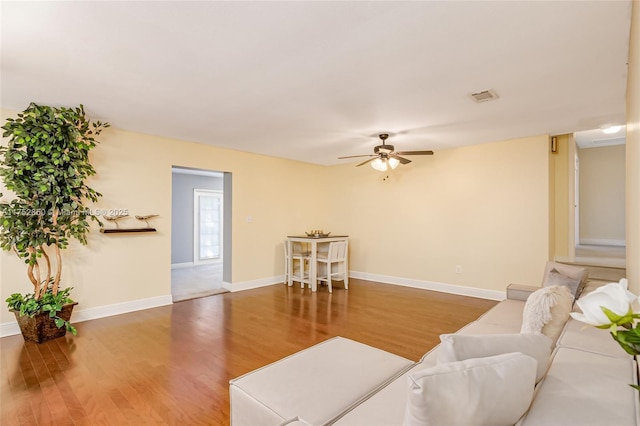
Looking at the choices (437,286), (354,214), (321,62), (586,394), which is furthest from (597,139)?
(586,394)

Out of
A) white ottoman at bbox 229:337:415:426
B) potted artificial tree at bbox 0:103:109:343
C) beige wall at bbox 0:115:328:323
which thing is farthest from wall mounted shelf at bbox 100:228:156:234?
white ottoman at bbox 229:337:415:426

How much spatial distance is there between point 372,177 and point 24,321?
5.30 m

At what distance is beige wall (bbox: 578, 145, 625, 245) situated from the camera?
711cm

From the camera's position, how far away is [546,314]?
1488 millimetres

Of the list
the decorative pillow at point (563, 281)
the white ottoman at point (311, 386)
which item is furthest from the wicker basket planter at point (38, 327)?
the decorative pillow at point (563, 281)

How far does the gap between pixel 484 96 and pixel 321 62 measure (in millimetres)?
1645

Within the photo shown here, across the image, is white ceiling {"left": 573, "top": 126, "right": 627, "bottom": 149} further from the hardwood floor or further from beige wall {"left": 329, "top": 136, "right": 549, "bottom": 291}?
the hardwood floor

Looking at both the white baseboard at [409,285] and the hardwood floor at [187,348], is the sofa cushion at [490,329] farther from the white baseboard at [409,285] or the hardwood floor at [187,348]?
the white baseboard at [409,285]

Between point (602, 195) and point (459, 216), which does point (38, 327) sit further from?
point (602, 195)

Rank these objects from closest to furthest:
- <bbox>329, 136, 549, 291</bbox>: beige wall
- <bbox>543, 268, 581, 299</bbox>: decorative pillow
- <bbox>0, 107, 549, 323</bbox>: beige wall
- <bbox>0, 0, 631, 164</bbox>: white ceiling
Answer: <bbox>0, 0, 631, 164</bbox>: white ceiling < <bbox>543, 268, 581, 299</bbox>: decorative pillow < <bbox>0, 107, 549, 323</bbox>: beige wall < <bbox>329, 136, 549, 291</bbox>: beige wall

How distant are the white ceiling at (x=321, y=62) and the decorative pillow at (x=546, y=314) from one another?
1.57m

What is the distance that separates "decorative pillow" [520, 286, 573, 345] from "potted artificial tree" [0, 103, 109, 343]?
3.91 m

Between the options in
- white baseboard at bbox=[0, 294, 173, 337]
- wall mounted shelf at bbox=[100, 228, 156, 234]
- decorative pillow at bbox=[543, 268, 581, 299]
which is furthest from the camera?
wall mounted shelf at bbox=[100, 228, 156, 234]

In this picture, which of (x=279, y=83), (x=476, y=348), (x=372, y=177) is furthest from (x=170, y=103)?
(x=372, y=177)
